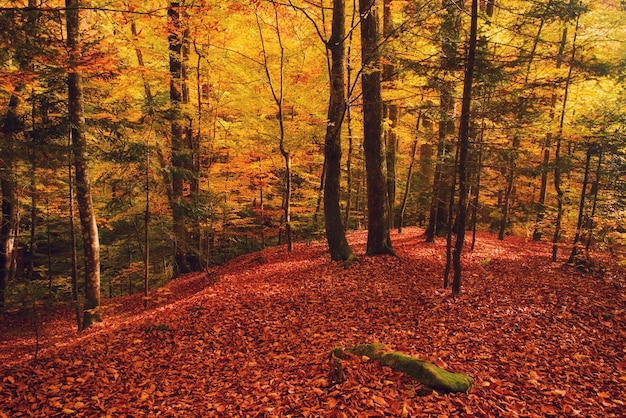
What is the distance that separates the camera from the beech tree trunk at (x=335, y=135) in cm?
929

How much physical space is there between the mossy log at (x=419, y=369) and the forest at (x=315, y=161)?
111mm

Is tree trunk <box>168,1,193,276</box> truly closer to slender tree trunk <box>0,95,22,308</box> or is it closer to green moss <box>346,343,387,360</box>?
slender tree trunk <box>0,95,22,308</box>

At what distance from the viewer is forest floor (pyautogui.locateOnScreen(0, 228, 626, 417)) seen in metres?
4.48

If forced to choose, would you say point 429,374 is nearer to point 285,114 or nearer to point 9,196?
point 9,196

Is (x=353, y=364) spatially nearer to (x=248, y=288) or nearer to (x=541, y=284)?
(x=248, y=288)

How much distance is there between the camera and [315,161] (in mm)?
16594

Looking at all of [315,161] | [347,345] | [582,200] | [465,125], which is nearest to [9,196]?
[315,161]

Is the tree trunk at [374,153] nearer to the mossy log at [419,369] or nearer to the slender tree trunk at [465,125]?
the slender tree trunk at [465,125]

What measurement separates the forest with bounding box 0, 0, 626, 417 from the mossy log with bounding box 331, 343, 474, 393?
111 mm

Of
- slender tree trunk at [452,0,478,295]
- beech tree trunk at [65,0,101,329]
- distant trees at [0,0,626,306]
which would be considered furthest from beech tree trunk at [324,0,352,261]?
beech tree trunk at [65,0,101,329]

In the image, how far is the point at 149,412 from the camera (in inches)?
190

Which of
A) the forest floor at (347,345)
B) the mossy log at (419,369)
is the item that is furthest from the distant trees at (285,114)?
the mossy log at (419,369)

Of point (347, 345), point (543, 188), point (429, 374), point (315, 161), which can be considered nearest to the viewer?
point (429, 374)

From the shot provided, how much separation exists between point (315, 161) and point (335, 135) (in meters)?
6.90
